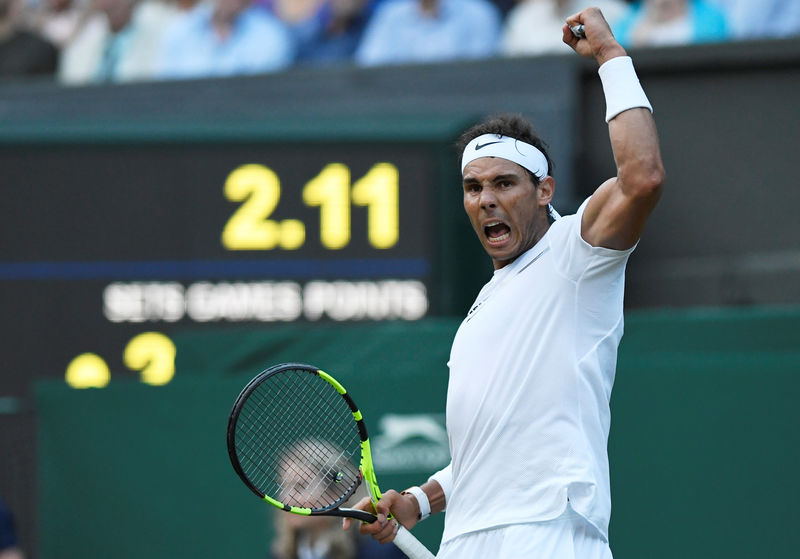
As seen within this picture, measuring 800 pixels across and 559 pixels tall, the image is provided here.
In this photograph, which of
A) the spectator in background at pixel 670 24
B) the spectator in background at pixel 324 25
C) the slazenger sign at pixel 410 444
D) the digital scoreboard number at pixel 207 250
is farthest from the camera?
the spectator in background at pixel 324 25

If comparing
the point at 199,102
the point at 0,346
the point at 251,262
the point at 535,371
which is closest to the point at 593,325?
the point at 535,371

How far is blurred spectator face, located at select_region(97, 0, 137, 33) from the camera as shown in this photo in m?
9.05

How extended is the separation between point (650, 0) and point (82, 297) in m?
3.59

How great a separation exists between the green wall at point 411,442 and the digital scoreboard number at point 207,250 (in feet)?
2.45

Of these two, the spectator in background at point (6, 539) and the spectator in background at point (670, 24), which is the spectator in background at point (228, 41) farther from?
the spectator in background at point (6, 539)

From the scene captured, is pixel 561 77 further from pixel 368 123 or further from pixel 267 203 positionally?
pixel 267 203

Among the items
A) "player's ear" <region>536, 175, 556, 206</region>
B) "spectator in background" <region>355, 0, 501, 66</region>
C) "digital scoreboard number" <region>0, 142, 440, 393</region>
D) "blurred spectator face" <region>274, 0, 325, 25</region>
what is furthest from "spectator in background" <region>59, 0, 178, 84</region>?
"player's ear" <region>536, 175, 556, 206</region>

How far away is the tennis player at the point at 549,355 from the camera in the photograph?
2.95 meters

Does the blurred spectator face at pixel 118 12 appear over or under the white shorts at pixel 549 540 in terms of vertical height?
over

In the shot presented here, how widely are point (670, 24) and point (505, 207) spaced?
5.24m

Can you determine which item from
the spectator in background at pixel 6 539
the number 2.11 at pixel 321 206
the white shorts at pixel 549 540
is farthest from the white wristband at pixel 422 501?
the number 2.11 at pixel 321 206

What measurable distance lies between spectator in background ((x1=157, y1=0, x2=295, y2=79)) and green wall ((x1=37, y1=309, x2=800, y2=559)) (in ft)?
9.07

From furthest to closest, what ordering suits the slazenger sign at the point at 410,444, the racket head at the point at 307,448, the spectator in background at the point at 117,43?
the spectator in background at the point at 117,43, the slazenger sign at the point at 410,444, the racket head at the point at 307,448

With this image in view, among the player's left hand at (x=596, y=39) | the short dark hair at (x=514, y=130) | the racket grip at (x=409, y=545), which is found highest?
the player's left hand at (x=596, y=39)
